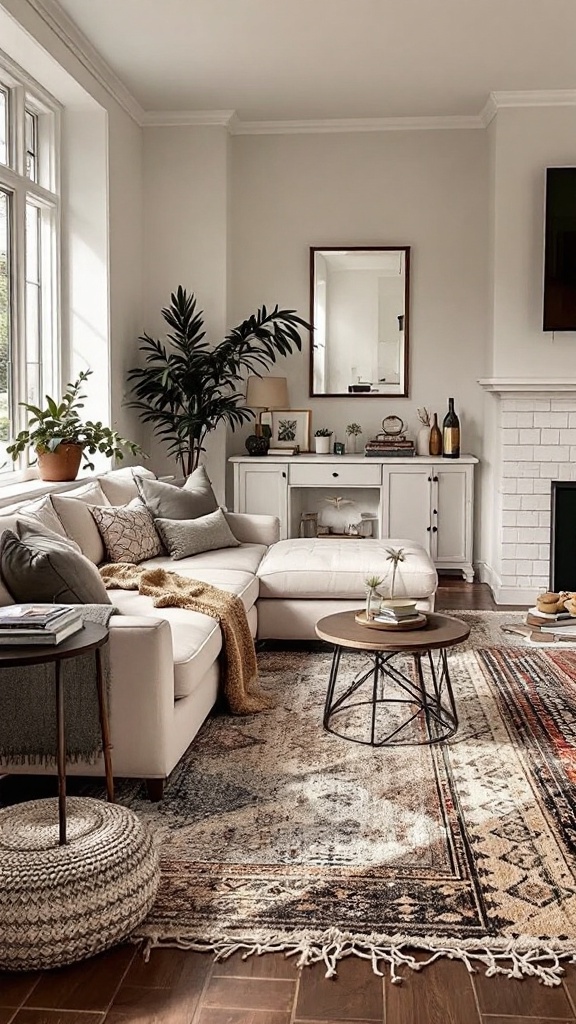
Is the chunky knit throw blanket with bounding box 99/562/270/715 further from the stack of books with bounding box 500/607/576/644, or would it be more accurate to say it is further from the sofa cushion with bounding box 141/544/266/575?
the stack of books with bounding box 500/607/576/644

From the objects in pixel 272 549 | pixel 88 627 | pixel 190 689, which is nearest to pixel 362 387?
pixel 272 549

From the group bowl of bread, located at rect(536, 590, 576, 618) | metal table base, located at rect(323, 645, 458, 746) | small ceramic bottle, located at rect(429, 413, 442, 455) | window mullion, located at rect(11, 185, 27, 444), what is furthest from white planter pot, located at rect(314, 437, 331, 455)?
bowl of bread, located at rect(536, 590, 576, 618)

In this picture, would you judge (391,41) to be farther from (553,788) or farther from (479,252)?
(553,788)

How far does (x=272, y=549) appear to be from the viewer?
527cm

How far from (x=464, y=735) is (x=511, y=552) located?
9.08 feet

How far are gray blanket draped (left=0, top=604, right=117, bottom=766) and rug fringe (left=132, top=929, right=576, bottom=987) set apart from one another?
2.51 ft

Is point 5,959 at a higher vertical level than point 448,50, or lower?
lower

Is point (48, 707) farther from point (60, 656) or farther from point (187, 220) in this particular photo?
point (187, 220)

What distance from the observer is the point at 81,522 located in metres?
4.34

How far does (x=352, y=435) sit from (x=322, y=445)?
251 mm

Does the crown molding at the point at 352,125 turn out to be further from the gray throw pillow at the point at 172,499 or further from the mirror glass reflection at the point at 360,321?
the gray throw pillow at the point at 172,499

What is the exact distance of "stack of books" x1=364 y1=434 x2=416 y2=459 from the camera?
678cm

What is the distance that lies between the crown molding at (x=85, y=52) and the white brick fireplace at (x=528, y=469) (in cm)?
278

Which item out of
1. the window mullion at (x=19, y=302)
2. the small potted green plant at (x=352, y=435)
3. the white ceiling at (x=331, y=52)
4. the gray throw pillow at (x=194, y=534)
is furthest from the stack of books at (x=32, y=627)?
the small potted green plant at (x=352, y=435)
